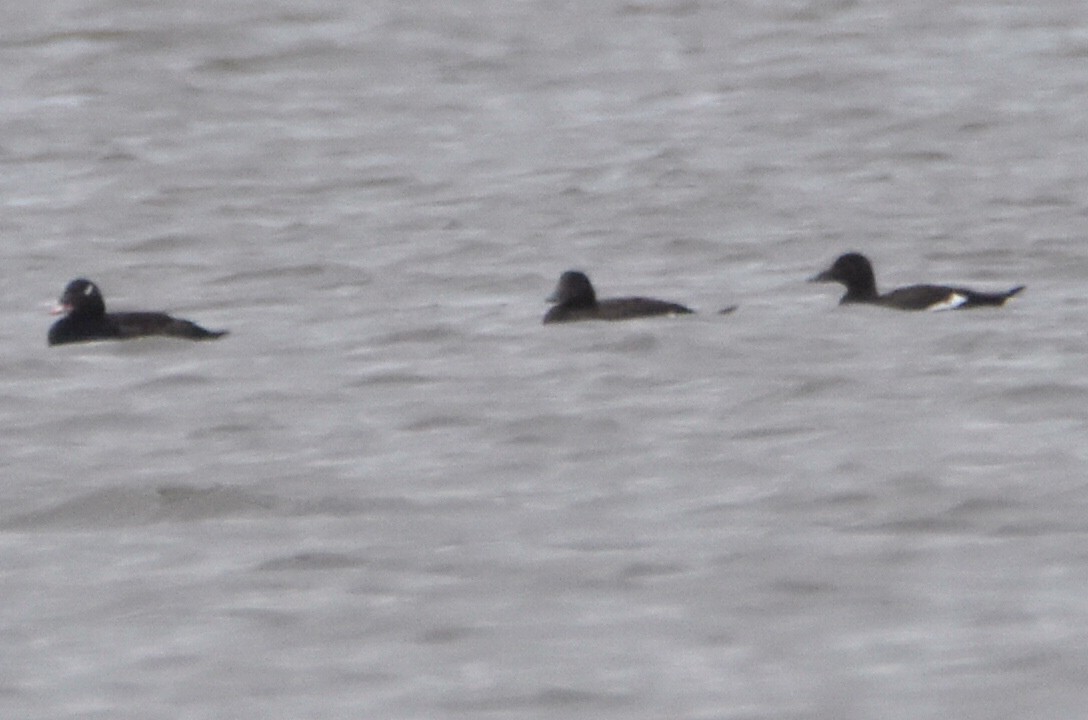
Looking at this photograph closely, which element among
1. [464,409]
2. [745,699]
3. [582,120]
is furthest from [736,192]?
[745,699]

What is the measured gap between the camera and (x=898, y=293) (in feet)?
53.3

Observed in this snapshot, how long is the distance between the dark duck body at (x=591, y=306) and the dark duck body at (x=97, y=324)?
5.63 feet

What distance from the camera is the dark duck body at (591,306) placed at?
15.9m

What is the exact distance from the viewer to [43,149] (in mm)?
24594

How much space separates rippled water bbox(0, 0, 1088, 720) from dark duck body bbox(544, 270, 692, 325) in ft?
0.40

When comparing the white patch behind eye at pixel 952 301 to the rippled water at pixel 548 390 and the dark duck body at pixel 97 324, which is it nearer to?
the rippled water at pixel 548 390

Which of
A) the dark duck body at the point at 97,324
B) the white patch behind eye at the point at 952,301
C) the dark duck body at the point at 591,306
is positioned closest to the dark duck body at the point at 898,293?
the white patch behind eye at the point at 952,301

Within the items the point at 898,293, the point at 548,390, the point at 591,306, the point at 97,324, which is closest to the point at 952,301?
the point at 898,293

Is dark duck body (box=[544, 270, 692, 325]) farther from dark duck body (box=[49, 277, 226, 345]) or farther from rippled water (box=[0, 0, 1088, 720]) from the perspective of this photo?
dark duck body (box=[49, 277, 226, 345])

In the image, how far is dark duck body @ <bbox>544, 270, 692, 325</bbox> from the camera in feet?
52.1

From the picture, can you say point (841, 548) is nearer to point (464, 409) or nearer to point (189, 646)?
point (189, 646)

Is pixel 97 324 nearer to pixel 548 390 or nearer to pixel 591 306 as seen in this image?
pixel 591 306

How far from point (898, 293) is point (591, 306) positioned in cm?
154

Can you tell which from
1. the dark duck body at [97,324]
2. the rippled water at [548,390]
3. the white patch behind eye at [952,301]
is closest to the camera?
the rippled water at [548,390]
